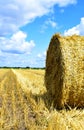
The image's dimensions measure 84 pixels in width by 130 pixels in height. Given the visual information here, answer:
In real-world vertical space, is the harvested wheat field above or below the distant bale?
below

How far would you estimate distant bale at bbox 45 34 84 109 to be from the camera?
9492 millimetres

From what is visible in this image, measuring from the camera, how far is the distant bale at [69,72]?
9.49 metres

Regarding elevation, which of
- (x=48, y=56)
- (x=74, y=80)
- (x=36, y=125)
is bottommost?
(x=36, y=125)

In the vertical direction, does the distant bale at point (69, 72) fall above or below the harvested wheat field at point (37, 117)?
above

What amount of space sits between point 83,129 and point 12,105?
4.13m

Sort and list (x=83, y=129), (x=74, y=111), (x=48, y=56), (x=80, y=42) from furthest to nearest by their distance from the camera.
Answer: (x=48, y=56) < (x=80, y=42) < (x=74, y=111) < (x=83, y=129)

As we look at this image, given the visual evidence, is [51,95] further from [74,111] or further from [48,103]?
[74,111]

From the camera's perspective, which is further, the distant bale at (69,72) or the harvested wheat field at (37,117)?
the distant bale at (69,72)

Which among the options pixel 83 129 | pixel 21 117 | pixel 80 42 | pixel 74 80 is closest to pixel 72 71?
pixel 74 80

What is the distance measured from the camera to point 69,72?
→ 9.46 metres

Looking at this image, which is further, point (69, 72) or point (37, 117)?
point (69, 72)

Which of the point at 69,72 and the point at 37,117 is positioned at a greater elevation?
the point at 69,72

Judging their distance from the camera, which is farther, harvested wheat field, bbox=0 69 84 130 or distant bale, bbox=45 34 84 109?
distant bale, bbox=45 34 84 109

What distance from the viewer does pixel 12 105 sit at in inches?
416
